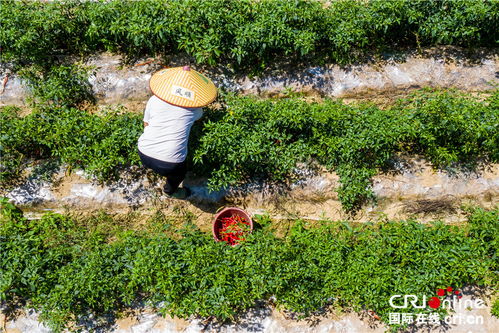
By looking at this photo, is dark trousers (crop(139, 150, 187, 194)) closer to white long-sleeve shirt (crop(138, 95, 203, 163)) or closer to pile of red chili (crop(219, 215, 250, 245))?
white long-sleeve shirt (crop(138, 95, 203, 163))

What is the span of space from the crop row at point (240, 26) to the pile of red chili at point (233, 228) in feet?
8.77

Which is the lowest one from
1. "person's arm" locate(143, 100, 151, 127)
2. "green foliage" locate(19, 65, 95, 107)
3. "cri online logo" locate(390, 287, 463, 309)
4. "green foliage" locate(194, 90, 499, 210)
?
"cri online logo" locate(390, 287, 463, 309)

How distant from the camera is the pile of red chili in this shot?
6445mm

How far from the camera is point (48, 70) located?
Answer: 7.36 meters

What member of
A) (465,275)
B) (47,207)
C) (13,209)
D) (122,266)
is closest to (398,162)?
(465,275)

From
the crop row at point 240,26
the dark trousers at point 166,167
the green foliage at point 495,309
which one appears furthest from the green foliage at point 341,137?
the green foliage at point 495,309

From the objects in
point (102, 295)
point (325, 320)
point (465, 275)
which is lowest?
point (325, 320)

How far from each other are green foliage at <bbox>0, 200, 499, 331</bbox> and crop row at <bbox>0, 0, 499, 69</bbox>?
3139 mm

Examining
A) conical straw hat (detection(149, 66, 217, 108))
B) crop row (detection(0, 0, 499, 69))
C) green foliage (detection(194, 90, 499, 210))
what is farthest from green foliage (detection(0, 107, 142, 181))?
crop row (detection(0, 0, 499, 69))

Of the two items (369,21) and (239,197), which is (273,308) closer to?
(239,197)

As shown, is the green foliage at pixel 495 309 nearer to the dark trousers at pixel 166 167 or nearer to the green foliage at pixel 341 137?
the green foliage at pixel 341 137

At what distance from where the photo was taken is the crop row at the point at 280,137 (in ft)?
20.9

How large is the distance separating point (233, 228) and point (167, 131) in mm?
1890

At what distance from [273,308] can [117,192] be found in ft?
10.5
